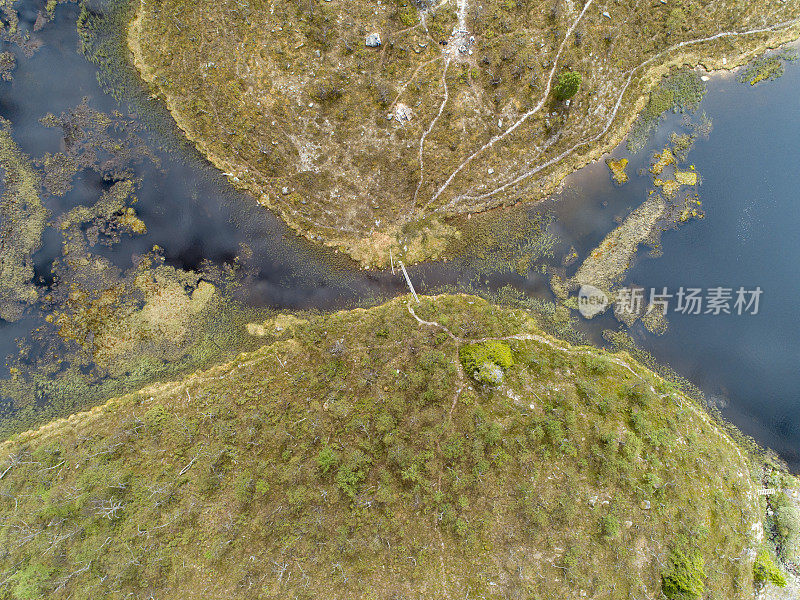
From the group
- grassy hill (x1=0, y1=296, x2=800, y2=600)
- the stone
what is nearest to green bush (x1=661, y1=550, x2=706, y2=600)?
grassy hill (x1=0, y1=296, x2=800, y2=600)

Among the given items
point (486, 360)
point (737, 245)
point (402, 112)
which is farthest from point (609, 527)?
point (402, 112)

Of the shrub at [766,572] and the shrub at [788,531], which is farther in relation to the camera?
the shrub at [788,531]

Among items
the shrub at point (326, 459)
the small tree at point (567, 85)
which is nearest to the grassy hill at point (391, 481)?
the shrub at point (326, 459)

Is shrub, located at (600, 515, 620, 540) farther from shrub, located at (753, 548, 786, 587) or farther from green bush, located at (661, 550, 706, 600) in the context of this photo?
shrub, located at (753, 548, 786, 587)

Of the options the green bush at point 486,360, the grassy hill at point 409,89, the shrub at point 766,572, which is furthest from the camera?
the grassy hill at point 409,89

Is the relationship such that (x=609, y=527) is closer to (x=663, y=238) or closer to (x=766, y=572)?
(x=766, y=572)

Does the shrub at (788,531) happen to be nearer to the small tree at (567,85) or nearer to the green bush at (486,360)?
the green bush at (486,360)

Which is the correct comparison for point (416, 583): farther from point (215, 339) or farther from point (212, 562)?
point (215, 339)
